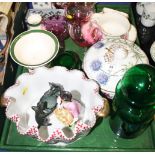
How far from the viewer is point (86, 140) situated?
2.65ft

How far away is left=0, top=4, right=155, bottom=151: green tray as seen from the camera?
785 millimetres

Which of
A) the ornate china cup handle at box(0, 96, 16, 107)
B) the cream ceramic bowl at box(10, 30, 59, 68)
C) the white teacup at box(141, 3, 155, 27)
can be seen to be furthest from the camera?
the white teacup at box(141, 3, 155, 27)

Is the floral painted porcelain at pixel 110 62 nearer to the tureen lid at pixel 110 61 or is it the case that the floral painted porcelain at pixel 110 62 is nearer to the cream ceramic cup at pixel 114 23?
the tureen lid at pixel 110 61

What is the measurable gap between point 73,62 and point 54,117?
20cm

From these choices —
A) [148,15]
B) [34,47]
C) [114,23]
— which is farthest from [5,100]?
[148,15]

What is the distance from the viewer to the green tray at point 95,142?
785 millimetres

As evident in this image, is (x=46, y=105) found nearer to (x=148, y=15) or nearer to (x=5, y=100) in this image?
(x=5, y=100)

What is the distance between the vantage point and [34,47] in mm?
933

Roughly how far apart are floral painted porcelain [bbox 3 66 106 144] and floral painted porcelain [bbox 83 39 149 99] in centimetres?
3

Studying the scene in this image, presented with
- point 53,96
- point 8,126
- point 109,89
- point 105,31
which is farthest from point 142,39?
point 8,126

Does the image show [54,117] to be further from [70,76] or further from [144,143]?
[144,143]

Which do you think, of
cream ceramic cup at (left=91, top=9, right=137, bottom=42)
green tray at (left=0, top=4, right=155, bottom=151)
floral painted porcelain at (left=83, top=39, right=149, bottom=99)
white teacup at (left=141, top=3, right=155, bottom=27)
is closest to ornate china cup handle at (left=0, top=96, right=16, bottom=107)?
green tray at (left=0, top=4, right=155, bottom=151)

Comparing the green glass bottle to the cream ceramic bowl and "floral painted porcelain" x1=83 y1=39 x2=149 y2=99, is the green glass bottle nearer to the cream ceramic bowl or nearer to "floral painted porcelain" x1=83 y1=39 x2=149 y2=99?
"floral painted porcelain" x1=83 y1=39 x2=149 y2=99

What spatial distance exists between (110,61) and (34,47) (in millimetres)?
301
